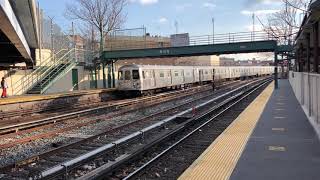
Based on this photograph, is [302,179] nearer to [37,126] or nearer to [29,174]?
[29,174]

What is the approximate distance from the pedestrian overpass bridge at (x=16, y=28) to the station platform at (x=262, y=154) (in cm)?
719

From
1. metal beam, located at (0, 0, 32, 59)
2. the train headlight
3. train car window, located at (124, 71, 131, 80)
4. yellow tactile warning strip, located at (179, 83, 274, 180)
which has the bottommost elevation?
yellow tactile warning strip, located at (179, 83, 274, 180)

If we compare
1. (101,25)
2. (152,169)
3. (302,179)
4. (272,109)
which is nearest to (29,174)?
(152,169)

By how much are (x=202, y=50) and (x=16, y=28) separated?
94.5 ft

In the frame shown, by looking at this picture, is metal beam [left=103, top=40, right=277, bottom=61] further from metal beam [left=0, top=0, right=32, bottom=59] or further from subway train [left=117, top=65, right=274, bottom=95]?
metal beam [left=0, top=0, right=32, bottom=59]

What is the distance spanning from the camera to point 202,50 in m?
44.5

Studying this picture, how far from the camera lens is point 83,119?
67.7 feet

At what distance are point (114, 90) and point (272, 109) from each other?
65.2 ft

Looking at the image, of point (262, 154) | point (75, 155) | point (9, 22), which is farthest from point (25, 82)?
point (262, 154)

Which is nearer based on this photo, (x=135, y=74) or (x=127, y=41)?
(x=135, y=74)

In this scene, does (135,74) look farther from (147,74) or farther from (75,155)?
(75,155)

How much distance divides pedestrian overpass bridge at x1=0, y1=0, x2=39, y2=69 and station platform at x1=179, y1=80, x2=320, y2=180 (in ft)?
23.6

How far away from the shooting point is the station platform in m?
8.16

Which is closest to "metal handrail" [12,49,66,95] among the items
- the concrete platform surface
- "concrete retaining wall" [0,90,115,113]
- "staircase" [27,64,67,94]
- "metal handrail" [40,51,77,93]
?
"staircase" [27,64,67,94]
